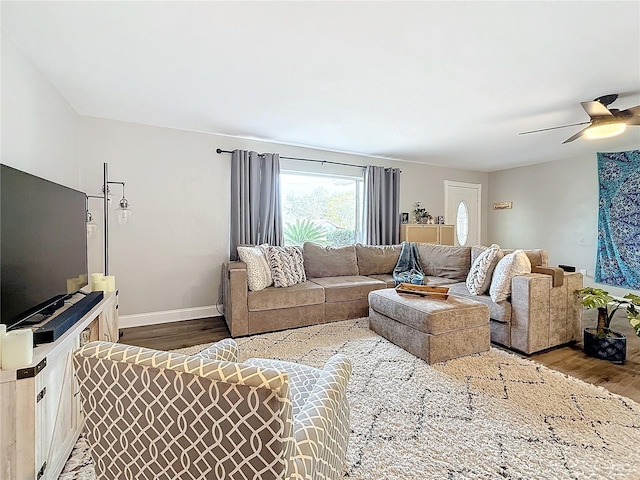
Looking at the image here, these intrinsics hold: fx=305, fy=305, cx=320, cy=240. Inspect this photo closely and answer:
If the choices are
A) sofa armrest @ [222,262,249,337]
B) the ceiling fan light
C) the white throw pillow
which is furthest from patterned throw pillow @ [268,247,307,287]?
the ceiling fan light

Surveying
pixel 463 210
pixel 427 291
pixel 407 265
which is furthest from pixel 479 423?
pixel 463 210

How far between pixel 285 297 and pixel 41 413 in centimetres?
218

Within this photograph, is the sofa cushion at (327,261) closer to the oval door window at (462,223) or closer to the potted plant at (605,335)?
the potted plant at (605,335)

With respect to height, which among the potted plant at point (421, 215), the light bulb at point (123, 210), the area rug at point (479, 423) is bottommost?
the area rug at point (479, 423)

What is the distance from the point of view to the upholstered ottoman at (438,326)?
95.3 inches

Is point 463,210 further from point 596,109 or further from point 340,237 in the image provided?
point 596,109

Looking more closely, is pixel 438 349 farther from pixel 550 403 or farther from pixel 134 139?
pixel 134 139

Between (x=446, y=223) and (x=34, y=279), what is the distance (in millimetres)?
5844

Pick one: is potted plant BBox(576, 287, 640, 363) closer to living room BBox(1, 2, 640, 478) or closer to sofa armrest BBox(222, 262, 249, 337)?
living room BBox(1, 2, 640, 478)

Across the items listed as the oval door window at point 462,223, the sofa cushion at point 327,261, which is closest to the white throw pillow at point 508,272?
the sofa cushion at point 327,261

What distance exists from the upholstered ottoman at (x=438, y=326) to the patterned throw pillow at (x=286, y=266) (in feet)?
3.97

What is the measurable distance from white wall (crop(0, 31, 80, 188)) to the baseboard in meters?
1.56

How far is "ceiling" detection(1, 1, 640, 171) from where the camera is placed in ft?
5.44

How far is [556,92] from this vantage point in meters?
2.60
